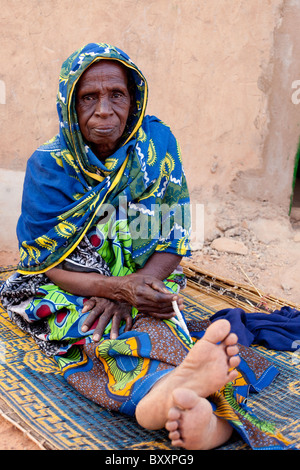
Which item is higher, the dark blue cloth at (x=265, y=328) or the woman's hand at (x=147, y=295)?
the woman's hand at (x=147, y=295)

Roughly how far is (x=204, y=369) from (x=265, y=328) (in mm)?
1356

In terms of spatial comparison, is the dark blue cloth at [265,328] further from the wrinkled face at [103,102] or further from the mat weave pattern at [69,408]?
the wrinkled face at [103,102]

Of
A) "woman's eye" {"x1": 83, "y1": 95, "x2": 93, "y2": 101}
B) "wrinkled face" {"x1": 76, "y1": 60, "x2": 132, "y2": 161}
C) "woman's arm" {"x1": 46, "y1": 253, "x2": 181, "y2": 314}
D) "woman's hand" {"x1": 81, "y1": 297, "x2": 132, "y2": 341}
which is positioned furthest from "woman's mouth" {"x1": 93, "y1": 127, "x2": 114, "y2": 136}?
"woman's hand" {"x1": 81, "y1": 297, "x2": 132, "y2": 341}

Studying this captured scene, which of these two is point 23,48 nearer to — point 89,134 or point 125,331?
point 89,134

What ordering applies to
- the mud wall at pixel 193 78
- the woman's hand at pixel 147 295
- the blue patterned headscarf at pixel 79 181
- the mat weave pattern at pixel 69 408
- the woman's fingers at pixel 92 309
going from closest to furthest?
the mat weave pattern at pixel 69 408 → the woman's hand at pixel 147 295 → the woman's fingers at pixel 92 309 → the blue patterned headscarf at pixel 79 181 → the mud wall at pixel 193 78

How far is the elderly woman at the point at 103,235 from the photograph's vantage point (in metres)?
2.27

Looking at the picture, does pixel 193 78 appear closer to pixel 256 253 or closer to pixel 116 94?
pixel 256 253

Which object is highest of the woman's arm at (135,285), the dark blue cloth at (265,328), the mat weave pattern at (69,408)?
the woman's arm at (135,285)

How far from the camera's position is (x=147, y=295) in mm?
2268

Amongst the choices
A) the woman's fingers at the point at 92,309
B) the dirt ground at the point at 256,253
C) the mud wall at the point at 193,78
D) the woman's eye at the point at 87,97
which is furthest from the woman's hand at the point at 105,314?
the mud wall at the point at 193,78

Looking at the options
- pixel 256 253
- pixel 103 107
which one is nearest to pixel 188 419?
pixel 103 107

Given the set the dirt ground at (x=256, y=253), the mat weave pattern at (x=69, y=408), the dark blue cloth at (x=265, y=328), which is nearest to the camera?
the mat weave pattern at (x=69, y=408)

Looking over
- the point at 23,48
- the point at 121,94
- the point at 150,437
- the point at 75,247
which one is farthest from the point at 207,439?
the point at 23,48

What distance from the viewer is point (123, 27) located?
4281 mm
